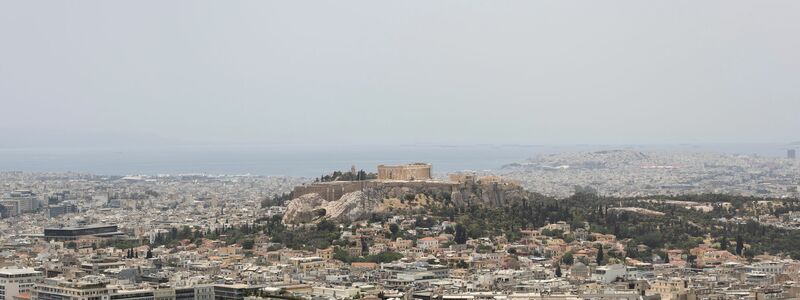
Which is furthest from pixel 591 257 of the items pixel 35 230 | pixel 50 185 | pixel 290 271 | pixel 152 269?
pixel 50 185

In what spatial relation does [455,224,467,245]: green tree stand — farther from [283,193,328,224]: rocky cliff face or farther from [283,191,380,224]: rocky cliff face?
[283,193,328,224]: rocky cliff face

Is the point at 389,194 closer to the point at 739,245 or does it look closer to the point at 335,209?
the point at 335,209

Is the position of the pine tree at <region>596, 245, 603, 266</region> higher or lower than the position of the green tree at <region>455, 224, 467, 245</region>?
lower

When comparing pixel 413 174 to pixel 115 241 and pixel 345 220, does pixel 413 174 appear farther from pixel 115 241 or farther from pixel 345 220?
pixel 115 241

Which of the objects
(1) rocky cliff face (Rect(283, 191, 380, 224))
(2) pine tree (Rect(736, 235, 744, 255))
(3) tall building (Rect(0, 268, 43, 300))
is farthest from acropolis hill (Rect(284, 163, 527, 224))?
(3) tall building (Rect(0, 268, 43, 300))

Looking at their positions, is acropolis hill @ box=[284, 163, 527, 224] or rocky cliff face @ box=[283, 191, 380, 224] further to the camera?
acropolis hill @ box=[284, 163, 527, 224]

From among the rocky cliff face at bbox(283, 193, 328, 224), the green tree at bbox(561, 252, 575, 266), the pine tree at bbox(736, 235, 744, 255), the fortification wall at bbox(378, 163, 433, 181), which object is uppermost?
the fortification wall at bbox(378, 163, 433, 181)

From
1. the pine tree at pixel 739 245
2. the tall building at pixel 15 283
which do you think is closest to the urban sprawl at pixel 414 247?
the tall building at pixel 15 283

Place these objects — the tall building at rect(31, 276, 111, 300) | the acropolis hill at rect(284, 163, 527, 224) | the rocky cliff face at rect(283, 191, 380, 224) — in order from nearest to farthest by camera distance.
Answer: the tall building at rect(31, 276, 111, 300) < the rocky cliff face at rect(283, 191, 380, 224) < the acropolis hill at rect(284, 163, 527, 224)
